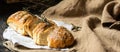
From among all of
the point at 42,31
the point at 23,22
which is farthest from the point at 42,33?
the point at 23,22

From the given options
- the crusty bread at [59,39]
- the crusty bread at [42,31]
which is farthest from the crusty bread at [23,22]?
the crusty bread at [59,39]

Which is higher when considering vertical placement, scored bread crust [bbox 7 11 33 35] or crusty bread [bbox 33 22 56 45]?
scored bread crust [bbox 7 11 33 35]

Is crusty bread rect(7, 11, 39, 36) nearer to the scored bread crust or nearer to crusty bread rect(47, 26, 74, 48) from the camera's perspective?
the scored bread crust

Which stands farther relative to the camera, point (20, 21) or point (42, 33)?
point (20, 21)

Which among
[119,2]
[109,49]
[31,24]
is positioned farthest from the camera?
[119,2]

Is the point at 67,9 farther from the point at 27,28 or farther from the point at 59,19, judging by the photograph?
the point at 27,28

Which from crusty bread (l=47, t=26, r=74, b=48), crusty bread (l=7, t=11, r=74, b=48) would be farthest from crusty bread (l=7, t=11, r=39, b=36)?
crusty bread (l=47, t=26, r=74, b=48)

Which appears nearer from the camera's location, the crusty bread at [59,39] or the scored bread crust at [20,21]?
the crusty bread at [59,39]

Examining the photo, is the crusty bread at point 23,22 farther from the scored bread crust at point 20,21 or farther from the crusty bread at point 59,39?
the crusty bread at point 59,39

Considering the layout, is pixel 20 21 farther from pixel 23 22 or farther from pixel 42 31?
pixel 42 31

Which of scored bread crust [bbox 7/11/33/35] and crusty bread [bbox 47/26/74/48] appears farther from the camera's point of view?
scored bread crust [bbox 7/11/33/35]

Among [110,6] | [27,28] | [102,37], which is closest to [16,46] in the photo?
[27,28]
